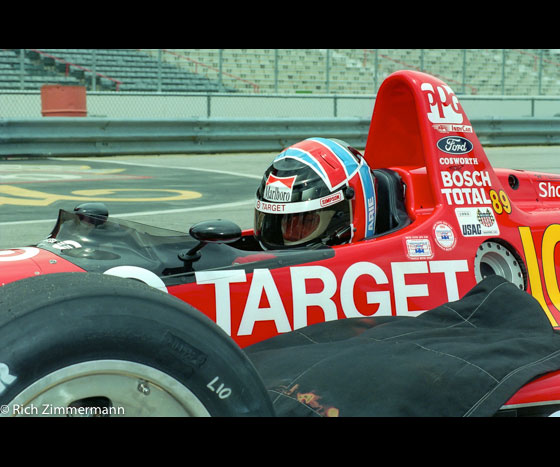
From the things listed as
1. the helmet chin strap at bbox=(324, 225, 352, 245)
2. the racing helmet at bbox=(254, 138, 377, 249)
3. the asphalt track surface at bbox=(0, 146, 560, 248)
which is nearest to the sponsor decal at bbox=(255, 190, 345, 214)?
the racing helmet at bbox=(254, 138, 377, 249)

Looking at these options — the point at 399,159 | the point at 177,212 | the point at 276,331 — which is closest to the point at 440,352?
the point at 276,331

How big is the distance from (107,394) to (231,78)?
20.1m

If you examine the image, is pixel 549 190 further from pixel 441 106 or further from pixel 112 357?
pixel 112 357

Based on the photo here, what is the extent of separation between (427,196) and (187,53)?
18362 millimetres

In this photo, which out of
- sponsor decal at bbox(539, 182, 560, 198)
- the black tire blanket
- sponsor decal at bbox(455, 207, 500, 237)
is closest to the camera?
the black tire blanket

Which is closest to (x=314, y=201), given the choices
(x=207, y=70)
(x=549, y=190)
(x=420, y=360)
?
A: (x=420, y=360)

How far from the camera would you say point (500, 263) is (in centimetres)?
427

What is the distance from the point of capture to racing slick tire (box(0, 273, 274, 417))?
4.85 ft

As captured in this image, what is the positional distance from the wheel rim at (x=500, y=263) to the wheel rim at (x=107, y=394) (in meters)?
2.86

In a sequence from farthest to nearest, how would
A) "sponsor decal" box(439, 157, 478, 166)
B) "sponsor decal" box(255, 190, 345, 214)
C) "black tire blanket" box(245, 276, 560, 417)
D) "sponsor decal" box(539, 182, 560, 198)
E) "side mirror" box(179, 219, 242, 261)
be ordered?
"sponsor decal" box(539, 182, 560, 198)
"sponsor decal" box(439, 157, 478, 166)
"sponsor decal" box(255, 190, 345, 214)
"side mirror" box(179, 219, 242, 261)
"black tire blanket" box(245, 276, 560, 417)

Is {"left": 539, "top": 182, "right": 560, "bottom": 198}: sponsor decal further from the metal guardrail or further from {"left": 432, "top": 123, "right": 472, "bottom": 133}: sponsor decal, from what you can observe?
the metal guardrail

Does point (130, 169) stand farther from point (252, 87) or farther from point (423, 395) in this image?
point (423, 395)

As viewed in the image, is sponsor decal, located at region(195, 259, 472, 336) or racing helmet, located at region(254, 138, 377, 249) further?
racing helmet, located at region(254, 138, 377, 249)

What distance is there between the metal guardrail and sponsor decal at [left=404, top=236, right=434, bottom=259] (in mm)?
11603
